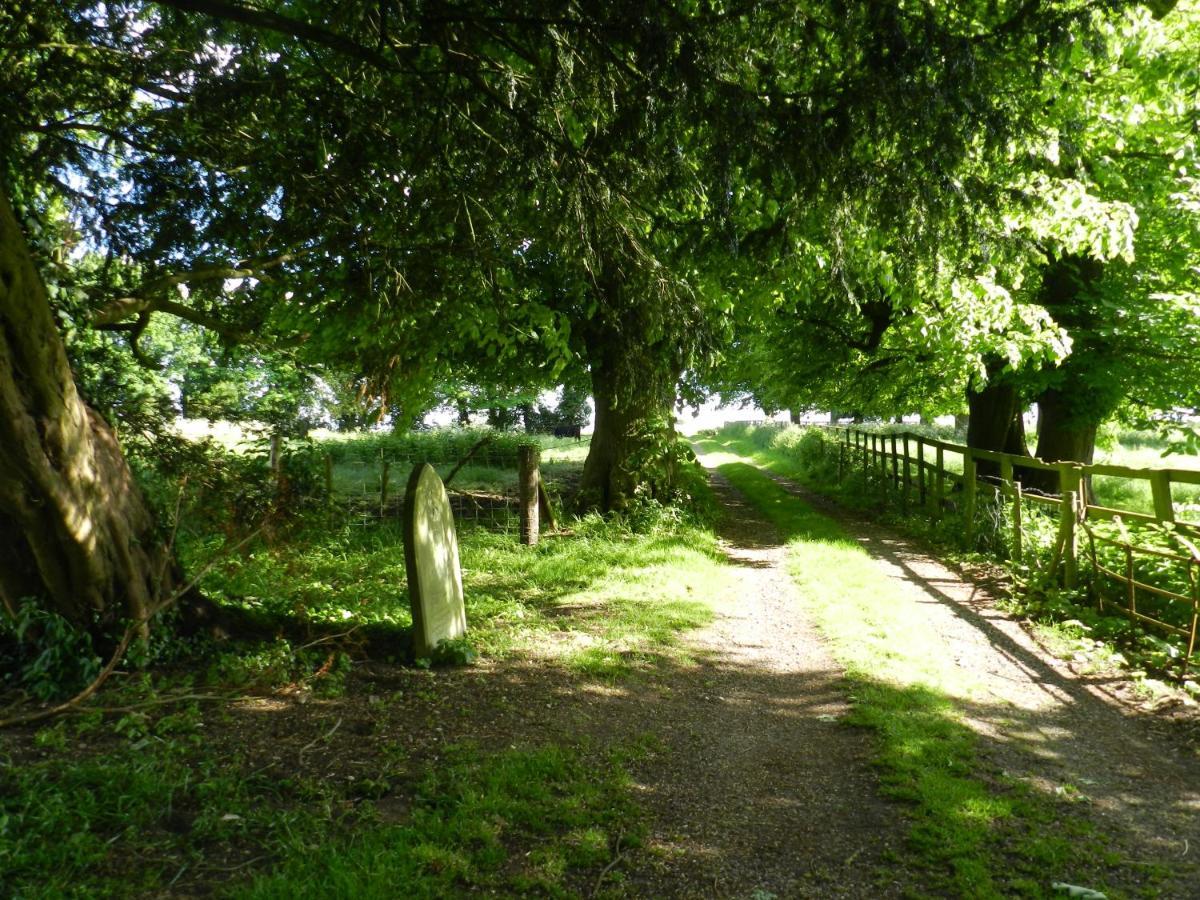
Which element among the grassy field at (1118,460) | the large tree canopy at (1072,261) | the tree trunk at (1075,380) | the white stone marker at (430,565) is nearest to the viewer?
the white stone marker at (430,565)

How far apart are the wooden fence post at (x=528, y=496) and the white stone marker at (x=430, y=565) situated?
4873 millimetres

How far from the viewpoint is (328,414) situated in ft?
27.9

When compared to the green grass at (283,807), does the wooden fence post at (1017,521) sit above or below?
above

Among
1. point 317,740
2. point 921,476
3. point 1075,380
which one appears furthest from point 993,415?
point 317,740

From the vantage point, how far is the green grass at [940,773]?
360cm

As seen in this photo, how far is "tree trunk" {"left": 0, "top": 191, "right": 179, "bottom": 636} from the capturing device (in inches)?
176

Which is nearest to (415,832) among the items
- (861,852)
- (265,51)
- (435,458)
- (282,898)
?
(282,898)

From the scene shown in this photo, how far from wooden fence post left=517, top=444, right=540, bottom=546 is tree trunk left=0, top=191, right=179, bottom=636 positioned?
21.4 ft

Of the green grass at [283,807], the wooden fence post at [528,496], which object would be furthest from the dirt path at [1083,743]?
the wooden fence post at [528,496]

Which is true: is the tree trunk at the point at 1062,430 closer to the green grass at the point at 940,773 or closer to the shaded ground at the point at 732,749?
the green grass at the point at 940,773

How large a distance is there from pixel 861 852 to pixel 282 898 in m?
2.65

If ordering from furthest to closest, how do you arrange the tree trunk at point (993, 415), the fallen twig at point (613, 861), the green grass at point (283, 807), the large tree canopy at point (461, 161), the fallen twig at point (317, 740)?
the tree trunk at point (993, 415) → the large tree canopy at point (461, 161) → the fallen twig at point (317, 740) → the fallen twig at point (613, 861) → the green grass at point (283, 807)

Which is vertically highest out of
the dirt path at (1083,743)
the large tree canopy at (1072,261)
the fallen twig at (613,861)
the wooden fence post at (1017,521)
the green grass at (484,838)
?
the large tree canopy at (1072,261)

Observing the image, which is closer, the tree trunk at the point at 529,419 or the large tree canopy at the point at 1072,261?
the large tree canopy at the point at 1072,261
